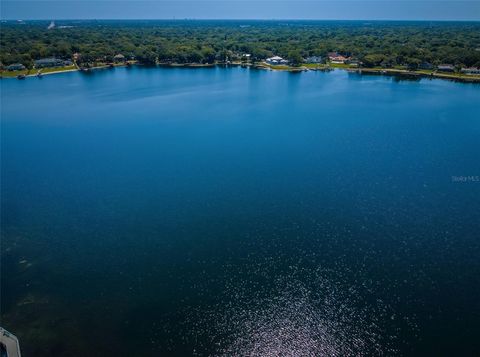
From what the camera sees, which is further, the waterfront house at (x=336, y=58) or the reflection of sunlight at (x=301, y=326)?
the waterfront house at (x=336, y=58)

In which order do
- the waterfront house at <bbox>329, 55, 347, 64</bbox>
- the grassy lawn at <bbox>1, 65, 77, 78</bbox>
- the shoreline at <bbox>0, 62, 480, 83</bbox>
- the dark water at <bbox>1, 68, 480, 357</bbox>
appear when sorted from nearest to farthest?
the dark water at <bbox>1, 68, 480, 357</bbox>
the shoreline at <bbox>0, 62, 480, 83</bbox>
the grassy lawn at <bbox>1, 65, 77, 78</bbox>
the waterfront house at <bbox>329, 55, 347, 64</bbox>

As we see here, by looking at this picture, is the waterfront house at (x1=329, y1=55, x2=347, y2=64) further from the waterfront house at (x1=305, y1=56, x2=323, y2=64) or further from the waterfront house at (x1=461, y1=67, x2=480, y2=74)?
the waterfront house at (x1=461, y1=67, x2=480, y2=74)

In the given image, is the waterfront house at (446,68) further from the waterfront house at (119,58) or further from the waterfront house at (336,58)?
the waterfront house at (119,58)

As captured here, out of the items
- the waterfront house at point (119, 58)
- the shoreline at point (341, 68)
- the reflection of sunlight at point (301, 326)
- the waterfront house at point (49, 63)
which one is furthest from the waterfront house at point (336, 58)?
the reflection of sunlight at point (301, 326)

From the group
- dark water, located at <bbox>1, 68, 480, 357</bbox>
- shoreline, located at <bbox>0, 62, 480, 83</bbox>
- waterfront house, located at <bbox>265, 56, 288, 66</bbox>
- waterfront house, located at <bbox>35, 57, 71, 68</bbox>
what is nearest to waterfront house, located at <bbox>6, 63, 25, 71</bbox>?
waterfront house, located at <bbox>35, 57, 71, 68</bbox>

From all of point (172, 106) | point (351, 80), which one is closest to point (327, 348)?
point (172, 106)

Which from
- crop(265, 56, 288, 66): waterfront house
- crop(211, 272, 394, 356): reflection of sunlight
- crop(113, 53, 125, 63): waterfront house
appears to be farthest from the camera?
crop(113, 53, 125, 63): waterfront house
